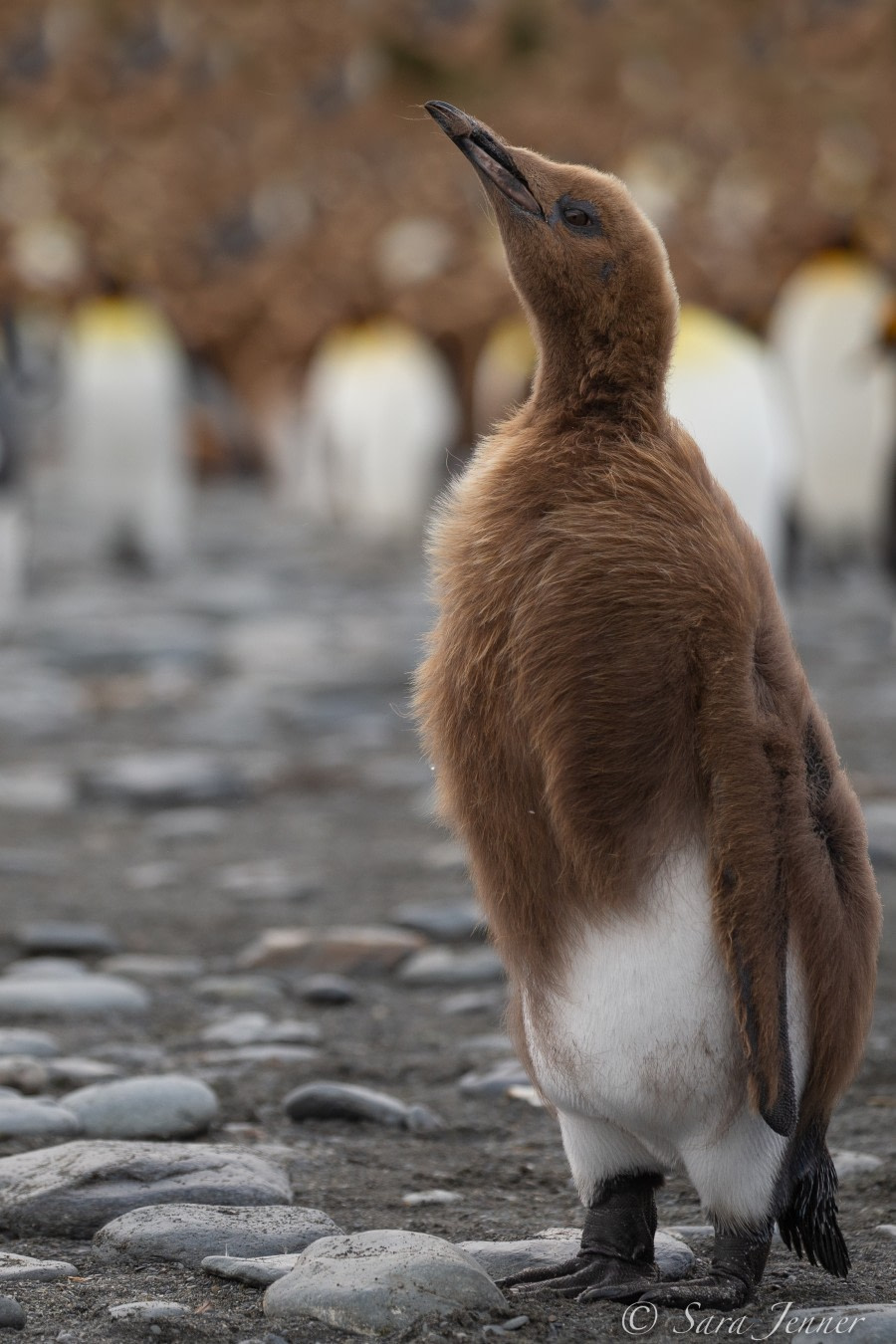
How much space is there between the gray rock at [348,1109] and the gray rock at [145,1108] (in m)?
0.14

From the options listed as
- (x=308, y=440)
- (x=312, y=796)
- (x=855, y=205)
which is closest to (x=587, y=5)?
(x=855, y=205)

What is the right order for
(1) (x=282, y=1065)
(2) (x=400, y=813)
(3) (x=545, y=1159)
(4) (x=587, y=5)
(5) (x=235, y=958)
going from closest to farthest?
(3) (x=545, y=1159) < (1) (x=282, y=1065) < (5) (x=235, y=958) < (2) (x=400, y=813) < (4) (x=587, y=5)

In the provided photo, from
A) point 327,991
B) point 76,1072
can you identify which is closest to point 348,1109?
point 76,1072

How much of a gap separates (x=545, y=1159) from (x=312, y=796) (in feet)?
10.1

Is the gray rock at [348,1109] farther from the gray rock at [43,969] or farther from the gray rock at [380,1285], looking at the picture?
the gray rock at [43,969]

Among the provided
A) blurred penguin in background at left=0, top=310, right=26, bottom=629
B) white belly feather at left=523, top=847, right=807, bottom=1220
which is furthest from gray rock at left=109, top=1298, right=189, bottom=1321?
blurred penguin in background at left=0, top=310, right=26, bottom=629

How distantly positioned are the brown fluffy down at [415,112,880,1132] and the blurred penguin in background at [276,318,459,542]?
12121mm

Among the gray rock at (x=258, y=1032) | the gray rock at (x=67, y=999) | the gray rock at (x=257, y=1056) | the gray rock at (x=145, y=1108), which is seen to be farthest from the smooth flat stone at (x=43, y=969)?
the gray rock at (x=145, y=1108)

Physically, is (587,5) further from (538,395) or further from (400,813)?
(538,395)

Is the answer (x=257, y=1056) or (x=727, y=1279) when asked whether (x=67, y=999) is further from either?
(x=727, y=1279)

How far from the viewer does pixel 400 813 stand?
5496 mm

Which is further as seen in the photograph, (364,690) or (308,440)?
(308,440)

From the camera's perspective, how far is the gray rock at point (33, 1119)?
261cm

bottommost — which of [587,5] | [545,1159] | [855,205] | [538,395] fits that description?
[545,1159]
